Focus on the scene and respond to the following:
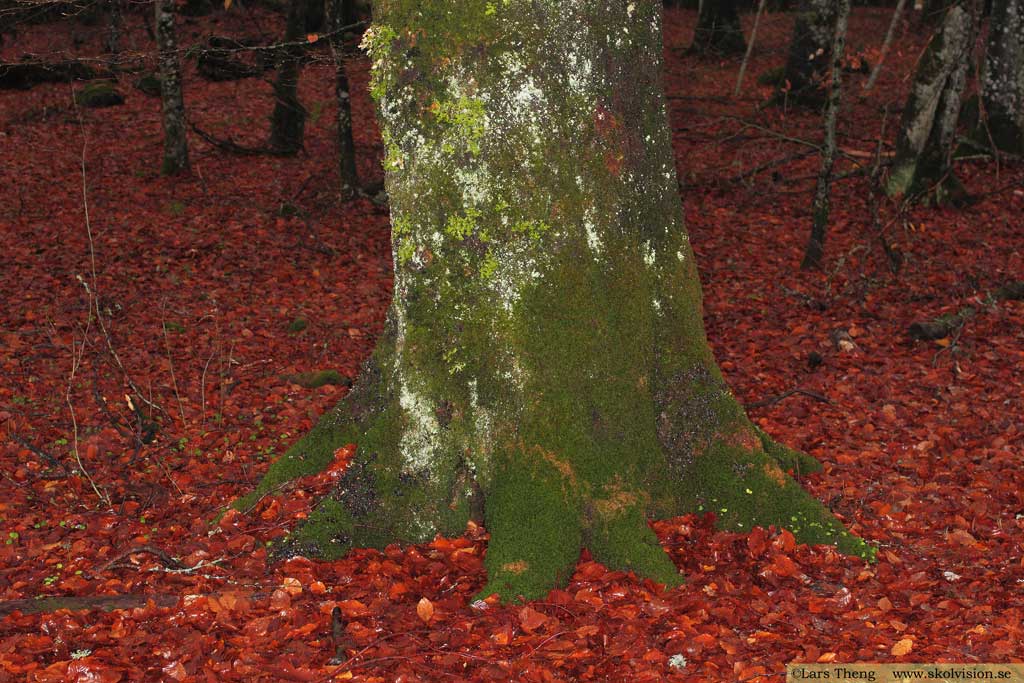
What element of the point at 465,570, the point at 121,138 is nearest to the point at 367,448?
the point at 465,570

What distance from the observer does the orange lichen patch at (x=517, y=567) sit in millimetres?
4051

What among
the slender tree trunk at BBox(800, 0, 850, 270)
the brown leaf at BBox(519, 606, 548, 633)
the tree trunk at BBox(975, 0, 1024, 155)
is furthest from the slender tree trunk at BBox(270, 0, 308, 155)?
the brown leaf at BBox(519, 606, 548, 633)

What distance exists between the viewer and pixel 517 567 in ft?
13.3

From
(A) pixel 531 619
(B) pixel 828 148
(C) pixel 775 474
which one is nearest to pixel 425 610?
(A) pixel 531 619

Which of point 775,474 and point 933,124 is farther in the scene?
point 933,124

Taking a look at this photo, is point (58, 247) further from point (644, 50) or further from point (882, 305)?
point (882, 305)

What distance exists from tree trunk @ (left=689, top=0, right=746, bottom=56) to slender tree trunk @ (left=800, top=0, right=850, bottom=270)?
45.0ft

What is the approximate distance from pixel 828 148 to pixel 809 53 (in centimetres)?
882

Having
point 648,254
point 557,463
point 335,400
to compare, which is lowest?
point 335,400

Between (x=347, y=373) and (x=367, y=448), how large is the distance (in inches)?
120

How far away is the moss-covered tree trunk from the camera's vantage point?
13.7 feet

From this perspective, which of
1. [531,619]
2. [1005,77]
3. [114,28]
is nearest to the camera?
[531,619]

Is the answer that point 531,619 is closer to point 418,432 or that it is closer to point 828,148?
point 418,432

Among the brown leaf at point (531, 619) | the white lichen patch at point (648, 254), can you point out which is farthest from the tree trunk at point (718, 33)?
the brown leaf at point (531, 619)
